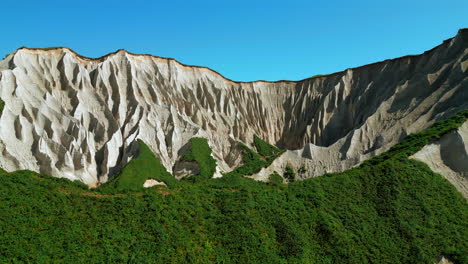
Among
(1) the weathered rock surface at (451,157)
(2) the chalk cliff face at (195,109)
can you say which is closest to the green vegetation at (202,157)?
(2) the chalk cliff face at (195,109)

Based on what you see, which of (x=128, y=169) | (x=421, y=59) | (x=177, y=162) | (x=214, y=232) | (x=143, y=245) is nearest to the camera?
(x=143, y=245)

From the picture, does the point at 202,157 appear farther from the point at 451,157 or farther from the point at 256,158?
the point at 451,157

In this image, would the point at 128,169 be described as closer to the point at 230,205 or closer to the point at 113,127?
the point at 113,127

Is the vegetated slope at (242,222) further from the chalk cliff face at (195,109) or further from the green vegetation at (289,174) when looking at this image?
the green vegetation at (289,174)

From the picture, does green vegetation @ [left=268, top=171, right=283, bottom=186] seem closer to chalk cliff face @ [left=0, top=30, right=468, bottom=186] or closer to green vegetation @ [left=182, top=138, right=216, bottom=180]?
chalk cliff face @ [left=0, top=30, right=468, bottom=186]

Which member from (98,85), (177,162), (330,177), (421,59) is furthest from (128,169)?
(421,59)

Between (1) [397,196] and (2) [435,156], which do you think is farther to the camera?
(2) [435,156]

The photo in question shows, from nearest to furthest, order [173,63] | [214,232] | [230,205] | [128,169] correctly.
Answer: [214,232] → [230,205] → [128,169] → [173,63]
